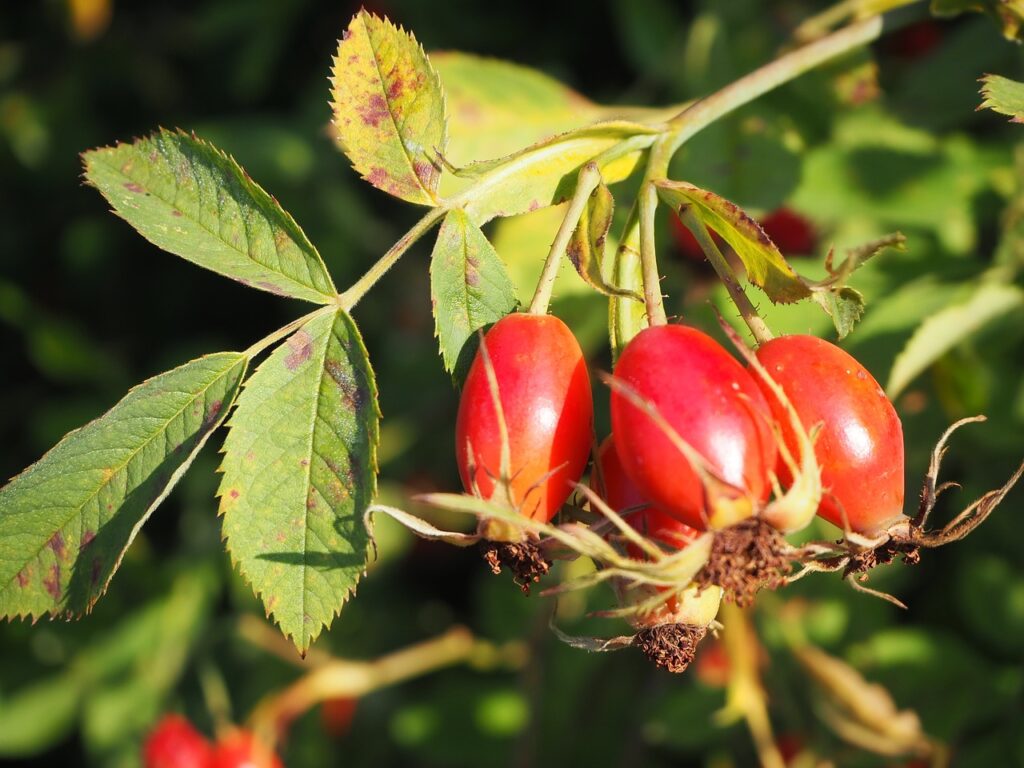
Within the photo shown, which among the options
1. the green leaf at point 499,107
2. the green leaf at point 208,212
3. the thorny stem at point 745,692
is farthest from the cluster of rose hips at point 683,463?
the thorny stem at point 745,692

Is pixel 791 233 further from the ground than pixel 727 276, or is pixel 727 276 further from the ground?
pixel 727 276

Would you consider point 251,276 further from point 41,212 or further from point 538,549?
point 41,212

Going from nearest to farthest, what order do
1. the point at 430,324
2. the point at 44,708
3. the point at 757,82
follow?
the point at 757,82 → the point at 44,708 → the point at 430,324

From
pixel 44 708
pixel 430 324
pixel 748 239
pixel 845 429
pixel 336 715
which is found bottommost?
pixel 336 715

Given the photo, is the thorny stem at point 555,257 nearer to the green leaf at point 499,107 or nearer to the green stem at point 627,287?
the green stem at point 627,287

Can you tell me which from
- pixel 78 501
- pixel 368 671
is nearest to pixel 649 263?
pixel 78 501

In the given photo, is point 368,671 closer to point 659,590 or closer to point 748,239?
point 659,590

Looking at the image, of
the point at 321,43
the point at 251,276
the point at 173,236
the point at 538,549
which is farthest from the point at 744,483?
the point at 321,43
